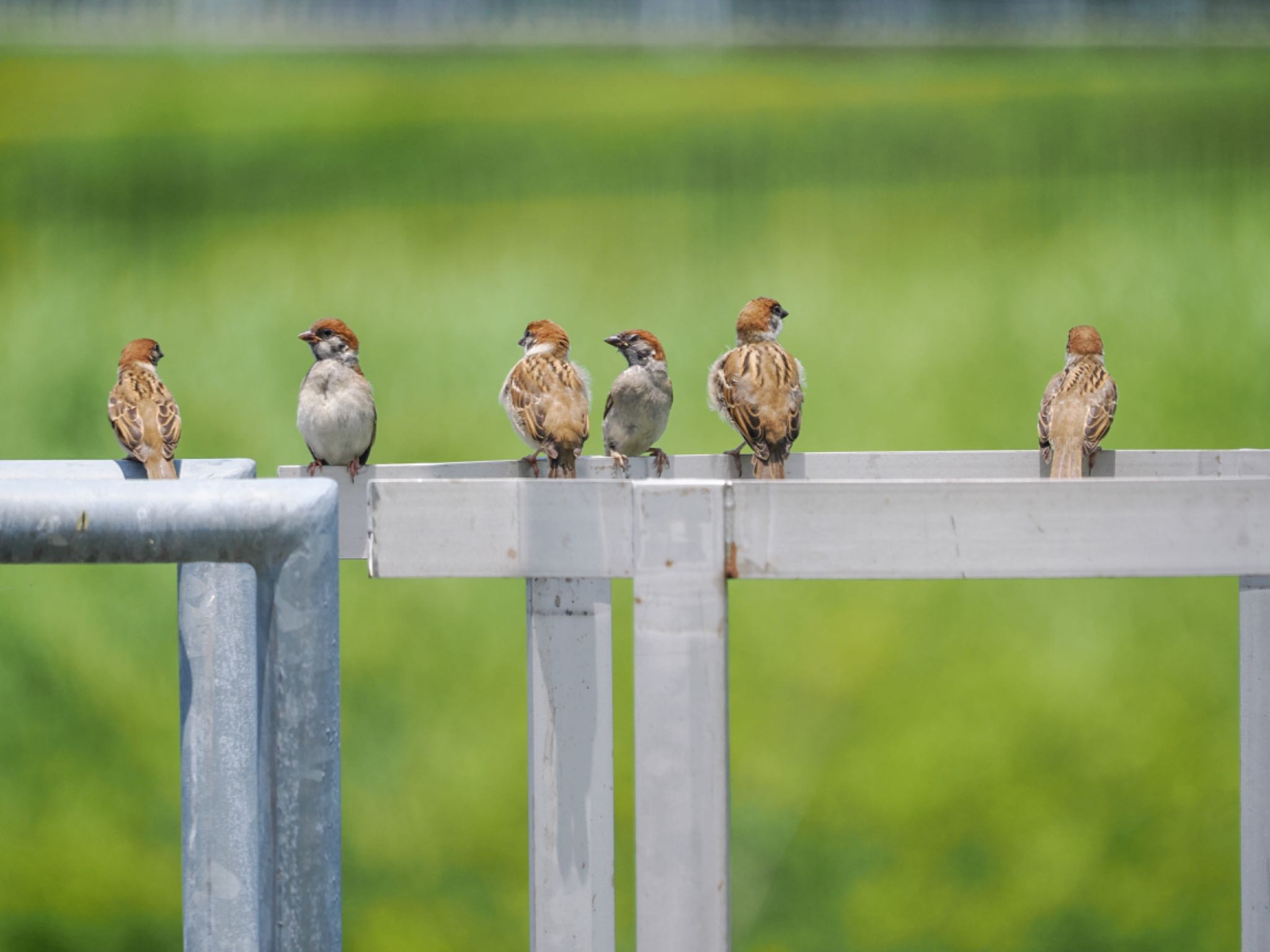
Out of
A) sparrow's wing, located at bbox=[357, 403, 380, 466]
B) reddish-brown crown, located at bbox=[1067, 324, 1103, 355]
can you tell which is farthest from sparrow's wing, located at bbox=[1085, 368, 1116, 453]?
sparrow's wing, located at bbox=[357, 403, 380, 466]

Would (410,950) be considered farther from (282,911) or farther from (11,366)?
(282,911)

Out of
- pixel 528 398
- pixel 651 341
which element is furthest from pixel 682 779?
pixel 651 341

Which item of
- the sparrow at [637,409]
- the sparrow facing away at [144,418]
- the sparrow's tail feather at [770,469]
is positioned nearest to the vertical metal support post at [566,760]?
the sparrow's tail feather at [770,469]

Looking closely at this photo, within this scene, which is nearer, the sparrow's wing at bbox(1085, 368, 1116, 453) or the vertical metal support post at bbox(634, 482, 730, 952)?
the vertical metal support post at bbox(634, 482, 730, 952)

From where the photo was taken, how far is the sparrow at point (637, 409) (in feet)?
9.14

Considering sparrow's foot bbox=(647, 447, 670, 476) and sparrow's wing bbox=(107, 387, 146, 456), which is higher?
sparrow's wing bbox=(107, 387, 146, 456)

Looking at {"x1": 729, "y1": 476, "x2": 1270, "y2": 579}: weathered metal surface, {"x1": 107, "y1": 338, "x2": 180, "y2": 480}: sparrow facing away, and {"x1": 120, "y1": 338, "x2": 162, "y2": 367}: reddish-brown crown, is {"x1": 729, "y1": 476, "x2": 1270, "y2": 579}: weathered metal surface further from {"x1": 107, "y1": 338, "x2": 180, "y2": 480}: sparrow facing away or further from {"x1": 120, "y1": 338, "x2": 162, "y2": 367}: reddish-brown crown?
{"x1": 120, "y1": 338, "x2": 162, "y2": 367}: reddish-brown crown

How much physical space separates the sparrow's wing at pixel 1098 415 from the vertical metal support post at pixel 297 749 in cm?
199

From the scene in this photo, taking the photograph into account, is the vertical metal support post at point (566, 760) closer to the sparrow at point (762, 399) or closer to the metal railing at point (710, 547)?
the metal railing at point (710, 547)

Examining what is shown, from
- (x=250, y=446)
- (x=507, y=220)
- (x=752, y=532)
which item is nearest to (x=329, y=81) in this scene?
(x=507, y=220)

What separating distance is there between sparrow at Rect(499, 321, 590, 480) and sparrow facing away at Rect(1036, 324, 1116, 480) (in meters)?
0.90

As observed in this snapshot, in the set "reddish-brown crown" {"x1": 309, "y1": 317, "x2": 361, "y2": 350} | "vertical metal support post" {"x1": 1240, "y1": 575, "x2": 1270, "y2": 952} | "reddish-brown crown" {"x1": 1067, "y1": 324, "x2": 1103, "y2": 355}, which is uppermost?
"reddish-brown crown" {"x1": 309, "y1": 317, "x2": 361, "y2": 350}

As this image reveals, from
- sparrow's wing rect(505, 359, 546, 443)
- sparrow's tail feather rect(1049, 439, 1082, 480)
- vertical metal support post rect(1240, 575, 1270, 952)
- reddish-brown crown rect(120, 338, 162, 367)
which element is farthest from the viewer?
reddish-brown crown rect(120, 338, 162, 367)

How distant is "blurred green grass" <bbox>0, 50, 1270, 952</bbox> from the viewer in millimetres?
3439
